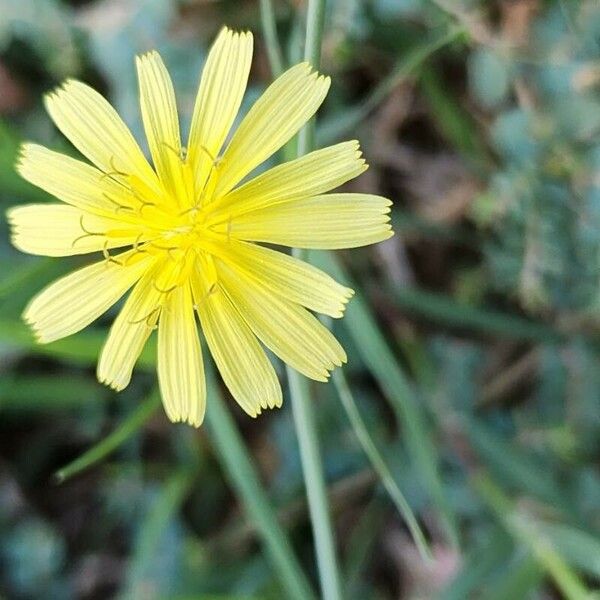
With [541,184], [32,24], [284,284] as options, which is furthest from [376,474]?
[32,24]

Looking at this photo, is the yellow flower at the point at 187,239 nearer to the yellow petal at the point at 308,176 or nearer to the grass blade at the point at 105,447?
the yellow petal at the point at 308,176

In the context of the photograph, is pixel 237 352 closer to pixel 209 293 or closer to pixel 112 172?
pixel 209 293

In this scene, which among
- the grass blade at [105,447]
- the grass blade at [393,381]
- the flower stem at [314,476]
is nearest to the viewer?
the flower stem at [314,476]

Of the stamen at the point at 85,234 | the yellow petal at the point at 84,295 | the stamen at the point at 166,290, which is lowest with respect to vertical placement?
the stamen at the point at 166,290

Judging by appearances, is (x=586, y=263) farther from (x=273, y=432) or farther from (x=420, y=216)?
(x=273, y=432)

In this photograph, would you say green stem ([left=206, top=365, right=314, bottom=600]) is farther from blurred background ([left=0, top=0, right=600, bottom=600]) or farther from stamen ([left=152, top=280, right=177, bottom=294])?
stamen ([left=152, top=280, right=177, bottom=294])

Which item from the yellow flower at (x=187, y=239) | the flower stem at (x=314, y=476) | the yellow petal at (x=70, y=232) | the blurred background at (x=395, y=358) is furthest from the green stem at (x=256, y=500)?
the yellow petal at (x=70, y=232)
